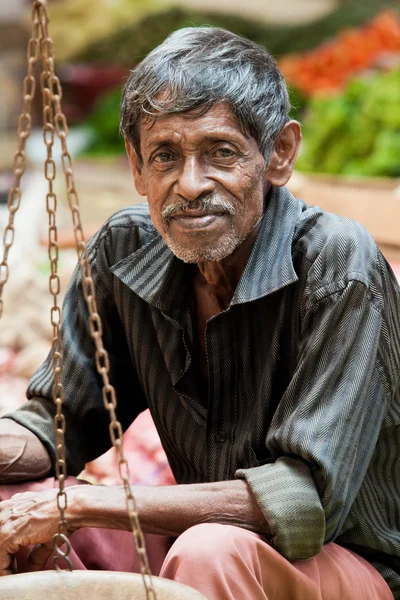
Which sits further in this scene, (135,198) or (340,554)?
(135,198)

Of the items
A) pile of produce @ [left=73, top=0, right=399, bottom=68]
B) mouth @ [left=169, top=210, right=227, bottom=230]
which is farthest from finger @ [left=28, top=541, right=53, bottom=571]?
pile of produce @ [left=73, top=0, right=399, bottom=68]

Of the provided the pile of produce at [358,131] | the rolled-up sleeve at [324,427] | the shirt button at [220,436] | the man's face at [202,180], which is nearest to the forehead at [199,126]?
the man's face at [202,180]

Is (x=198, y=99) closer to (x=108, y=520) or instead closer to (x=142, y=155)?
(x=142, y=155)

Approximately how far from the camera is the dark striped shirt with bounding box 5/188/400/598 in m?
2.03

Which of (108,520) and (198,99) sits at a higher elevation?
(198,99)

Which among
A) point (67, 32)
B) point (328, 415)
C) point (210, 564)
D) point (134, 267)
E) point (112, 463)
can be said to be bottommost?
point (112, 463)

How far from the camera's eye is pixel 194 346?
7.83 feet

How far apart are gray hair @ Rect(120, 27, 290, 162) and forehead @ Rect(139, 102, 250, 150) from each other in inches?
0.5

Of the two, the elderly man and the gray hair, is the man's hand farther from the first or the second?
the gray hair

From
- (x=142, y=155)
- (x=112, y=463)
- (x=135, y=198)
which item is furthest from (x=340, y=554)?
(x=135, y=198)

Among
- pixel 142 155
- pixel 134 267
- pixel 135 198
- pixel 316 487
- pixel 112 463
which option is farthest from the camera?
pixel 135 198

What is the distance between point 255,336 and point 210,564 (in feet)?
1.88

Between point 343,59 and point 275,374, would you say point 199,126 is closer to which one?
point 275,374

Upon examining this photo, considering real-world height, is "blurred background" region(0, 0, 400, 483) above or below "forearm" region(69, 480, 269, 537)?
above
